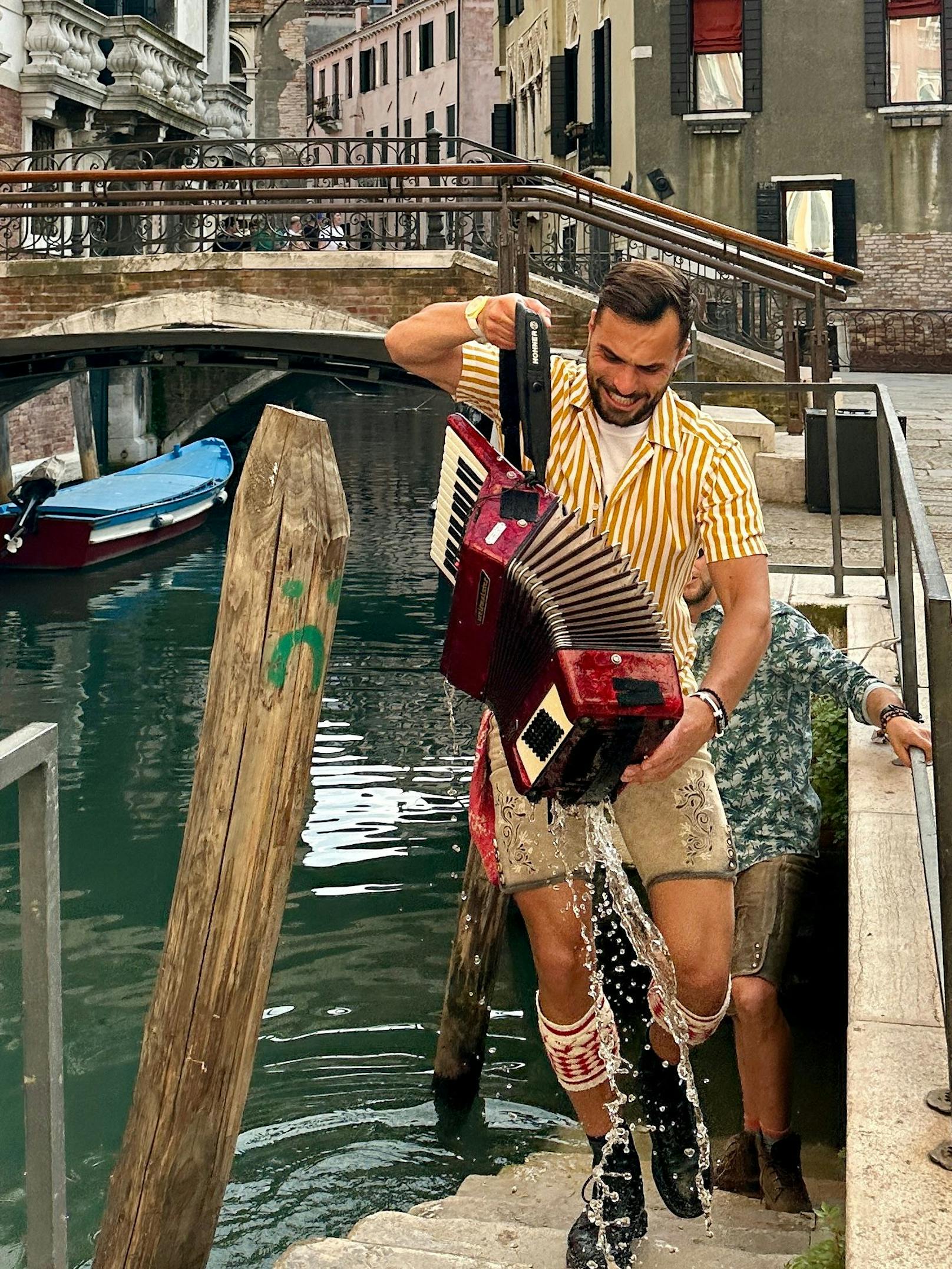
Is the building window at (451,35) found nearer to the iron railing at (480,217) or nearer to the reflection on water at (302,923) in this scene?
the iron railing at (480,217)

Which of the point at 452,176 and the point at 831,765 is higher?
the point at 452,176

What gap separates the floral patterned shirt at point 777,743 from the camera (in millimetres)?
3812

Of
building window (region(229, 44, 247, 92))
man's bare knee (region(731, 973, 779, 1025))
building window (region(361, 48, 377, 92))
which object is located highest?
building window (region(361, 48, 377, 92))

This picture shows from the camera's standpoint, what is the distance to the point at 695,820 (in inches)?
107

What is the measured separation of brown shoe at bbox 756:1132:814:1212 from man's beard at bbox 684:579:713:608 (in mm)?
1187

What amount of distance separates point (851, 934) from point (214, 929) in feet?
3.72

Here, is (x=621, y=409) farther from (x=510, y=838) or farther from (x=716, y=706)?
(x=510, y=838)

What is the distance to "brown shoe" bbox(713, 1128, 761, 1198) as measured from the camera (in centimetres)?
377

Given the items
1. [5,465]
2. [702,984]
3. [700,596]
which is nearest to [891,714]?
[700,596]

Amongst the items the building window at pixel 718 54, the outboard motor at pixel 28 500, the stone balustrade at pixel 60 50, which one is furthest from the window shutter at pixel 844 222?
the outboard motor at pixel 28 500

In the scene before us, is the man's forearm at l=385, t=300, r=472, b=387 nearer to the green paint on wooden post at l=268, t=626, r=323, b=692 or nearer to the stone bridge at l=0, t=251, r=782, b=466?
the green paint on wooden post at l=268, t=626, r=323, b=692

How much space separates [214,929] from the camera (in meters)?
2.94

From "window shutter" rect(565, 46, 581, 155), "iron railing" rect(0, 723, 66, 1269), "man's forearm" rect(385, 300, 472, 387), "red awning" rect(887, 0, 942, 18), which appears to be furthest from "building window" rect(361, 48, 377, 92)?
"iron railing" rect(0, 723, 66, 1269)

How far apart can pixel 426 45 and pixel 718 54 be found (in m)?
29.5
